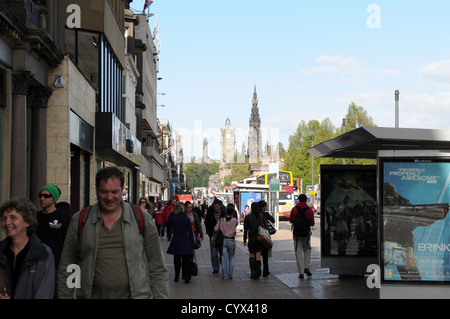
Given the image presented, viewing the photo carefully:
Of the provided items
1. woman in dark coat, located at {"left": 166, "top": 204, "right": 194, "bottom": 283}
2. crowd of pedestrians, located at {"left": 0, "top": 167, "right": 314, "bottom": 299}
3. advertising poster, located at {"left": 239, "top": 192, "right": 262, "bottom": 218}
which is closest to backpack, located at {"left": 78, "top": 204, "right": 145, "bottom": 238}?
crowd of pedestrians, located at {"left": 0, "top": 167, "right": 314, "bottom": 299}

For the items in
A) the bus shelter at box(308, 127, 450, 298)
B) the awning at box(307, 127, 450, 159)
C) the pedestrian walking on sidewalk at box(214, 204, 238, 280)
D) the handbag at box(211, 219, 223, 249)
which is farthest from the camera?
the handbag at box(211, 219, 223, 249)

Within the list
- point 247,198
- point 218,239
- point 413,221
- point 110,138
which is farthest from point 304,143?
point 413,221

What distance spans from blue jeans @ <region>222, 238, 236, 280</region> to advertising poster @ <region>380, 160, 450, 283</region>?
6055 mm

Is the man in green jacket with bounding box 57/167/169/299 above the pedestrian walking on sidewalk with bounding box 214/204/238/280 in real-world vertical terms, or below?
above

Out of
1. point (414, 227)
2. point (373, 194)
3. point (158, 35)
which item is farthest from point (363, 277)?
point (158, 35)

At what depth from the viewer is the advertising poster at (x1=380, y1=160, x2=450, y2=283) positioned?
1176 cm

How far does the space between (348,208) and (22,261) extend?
461 inches

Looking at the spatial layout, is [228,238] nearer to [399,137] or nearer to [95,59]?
[399,137]

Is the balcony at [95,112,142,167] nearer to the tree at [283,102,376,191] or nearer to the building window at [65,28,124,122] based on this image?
the building window at [65,28,124,122]

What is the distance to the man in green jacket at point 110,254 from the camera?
541cm

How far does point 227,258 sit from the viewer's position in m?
17.8
